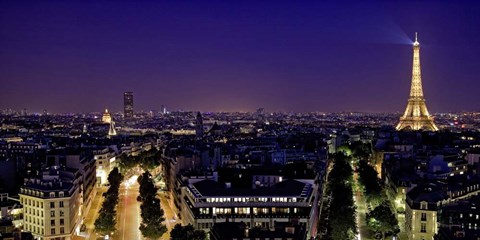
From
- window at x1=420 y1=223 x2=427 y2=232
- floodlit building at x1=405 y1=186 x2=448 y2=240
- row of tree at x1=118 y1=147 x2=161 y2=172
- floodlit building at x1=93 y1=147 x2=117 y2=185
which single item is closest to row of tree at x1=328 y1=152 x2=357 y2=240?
floodlit building at x1=405 y1=186 x2=448 y2=240

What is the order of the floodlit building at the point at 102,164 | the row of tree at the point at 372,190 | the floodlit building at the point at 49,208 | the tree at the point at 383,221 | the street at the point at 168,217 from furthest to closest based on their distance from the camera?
the floodlit building at the point at 102,164, the row of tree at the point at 372,190, the street at the point at 168,217, the tree at the point at 383,221, the floodlit building at the point at 49,208

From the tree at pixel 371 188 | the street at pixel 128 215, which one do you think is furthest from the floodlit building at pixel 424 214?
the street at pixel 128 215

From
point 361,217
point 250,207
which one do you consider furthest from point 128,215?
point 361,217

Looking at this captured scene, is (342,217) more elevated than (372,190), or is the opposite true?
(372,190)

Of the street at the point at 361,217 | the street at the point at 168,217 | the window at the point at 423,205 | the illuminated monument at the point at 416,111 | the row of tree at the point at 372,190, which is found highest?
the illuminated monument at the point at 416,111

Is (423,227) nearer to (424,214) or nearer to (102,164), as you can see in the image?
(424,214)

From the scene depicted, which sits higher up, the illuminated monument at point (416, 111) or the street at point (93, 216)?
the illuminated monument at point (416, 111)

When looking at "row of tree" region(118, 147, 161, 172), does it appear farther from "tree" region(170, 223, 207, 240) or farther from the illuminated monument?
the illuminated monument

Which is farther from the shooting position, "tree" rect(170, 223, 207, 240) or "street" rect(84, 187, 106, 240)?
"street" rect(84, 187, 106, 240)

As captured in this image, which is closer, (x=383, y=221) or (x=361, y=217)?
(x=383, y=221)

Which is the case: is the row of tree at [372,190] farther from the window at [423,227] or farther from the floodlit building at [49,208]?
the floodlit building at [49,208]
